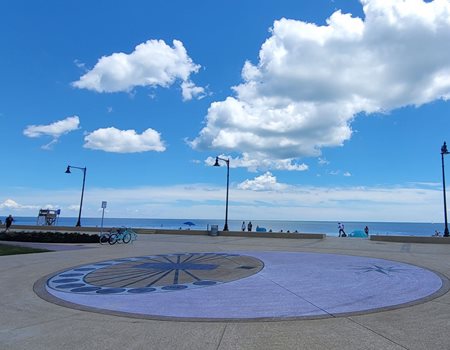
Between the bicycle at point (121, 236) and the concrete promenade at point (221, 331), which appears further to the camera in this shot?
the bicycle at point (121, 236)

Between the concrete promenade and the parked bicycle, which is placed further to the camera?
the parked bicycle

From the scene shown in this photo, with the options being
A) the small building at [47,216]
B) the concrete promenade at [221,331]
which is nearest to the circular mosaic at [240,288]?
the concrete promenade at [221,331]

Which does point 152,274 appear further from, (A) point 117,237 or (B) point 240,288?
(A) point 117,237

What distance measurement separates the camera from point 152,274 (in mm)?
11352

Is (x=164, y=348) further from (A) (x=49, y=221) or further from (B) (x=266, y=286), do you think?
(A) (x=49, y=221)

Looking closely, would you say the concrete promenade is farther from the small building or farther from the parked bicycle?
the small building

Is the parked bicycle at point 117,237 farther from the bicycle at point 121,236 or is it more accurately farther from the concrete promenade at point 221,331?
the concrete promenade at point 221,331

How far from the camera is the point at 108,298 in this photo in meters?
8.30

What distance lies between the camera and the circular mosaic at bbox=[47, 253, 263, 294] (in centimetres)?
950

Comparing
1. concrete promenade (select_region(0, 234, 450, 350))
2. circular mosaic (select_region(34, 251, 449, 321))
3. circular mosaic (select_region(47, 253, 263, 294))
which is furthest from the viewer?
circular mosaic (select_region(47, 253, 263, 294))

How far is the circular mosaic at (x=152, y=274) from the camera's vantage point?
31.2 feet

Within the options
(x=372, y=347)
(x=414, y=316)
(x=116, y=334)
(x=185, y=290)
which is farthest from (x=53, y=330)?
(x=414, y=316)

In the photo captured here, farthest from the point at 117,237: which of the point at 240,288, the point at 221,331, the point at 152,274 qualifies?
the point at 221,331

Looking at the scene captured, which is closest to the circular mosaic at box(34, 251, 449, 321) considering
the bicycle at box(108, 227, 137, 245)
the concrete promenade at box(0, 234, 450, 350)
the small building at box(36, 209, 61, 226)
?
the concrete promenade at box(0, 234, 450, 350)
